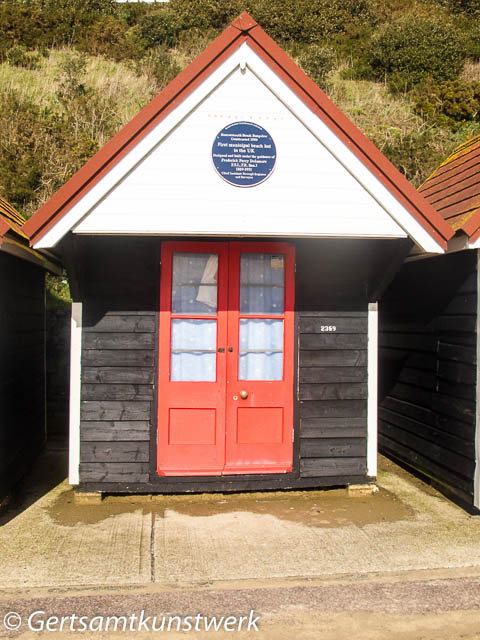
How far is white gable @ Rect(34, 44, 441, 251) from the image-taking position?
16.5 ft

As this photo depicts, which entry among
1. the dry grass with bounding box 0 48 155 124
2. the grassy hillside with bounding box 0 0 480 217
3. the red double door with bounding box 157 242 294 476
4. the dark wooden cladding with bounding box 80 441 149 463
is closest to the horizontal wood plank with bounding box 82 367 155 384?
the red double door with bounding box 157 242 294 476

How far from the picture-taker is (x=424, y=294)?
645 centimetres

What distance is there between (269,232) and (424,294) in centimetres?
228

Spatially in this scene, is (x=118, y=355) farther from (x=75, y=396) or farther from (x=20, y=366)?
(x=20, y=366)

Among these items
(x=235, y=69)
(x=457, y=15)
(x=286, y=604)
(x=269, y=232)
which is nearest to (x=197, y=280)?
(x=269, y=232)

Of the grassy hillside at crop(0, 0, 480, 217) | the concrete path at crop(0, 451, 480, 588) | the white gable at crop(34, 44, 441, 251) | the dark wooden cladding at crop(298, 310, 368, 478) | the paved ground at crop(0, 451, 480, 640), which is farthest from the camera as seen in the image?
the grassy hillside at crop(0, 0, 480, 217)

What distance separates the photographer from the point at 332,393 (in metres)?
5.89

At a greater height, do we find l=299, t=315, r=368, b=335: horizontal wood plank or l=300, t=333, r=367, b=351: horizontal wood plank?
l=299, t=315, r=368, b=335: horizontal wood plank

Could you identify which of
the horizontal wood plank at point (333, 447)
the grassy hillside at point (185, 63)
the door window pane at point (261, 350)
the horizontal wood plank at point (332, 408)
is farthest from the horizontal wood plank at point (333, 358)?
the grassy hillside at point (185, 63)

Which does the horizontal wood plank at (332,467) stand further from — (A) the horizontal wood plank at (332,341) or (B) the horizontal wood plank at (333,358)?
(A) the horizontal wood plank at (332,341)

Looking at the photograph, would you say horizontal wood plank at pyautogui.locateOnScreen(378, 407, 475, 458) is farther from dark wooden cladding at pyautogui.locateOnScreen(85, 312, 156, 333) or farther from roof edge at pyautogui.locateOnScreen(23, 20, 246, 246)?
roof edge at pyautogui.locateOnScreen(23, 20, 246, 246)

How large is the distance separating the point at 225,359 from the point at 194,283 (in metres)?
0.81

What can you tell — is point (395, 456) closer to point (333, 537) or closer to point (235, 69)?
point (333, 537)

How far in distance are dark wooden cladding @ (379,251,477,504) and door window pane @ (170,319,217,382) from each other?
235 cm
